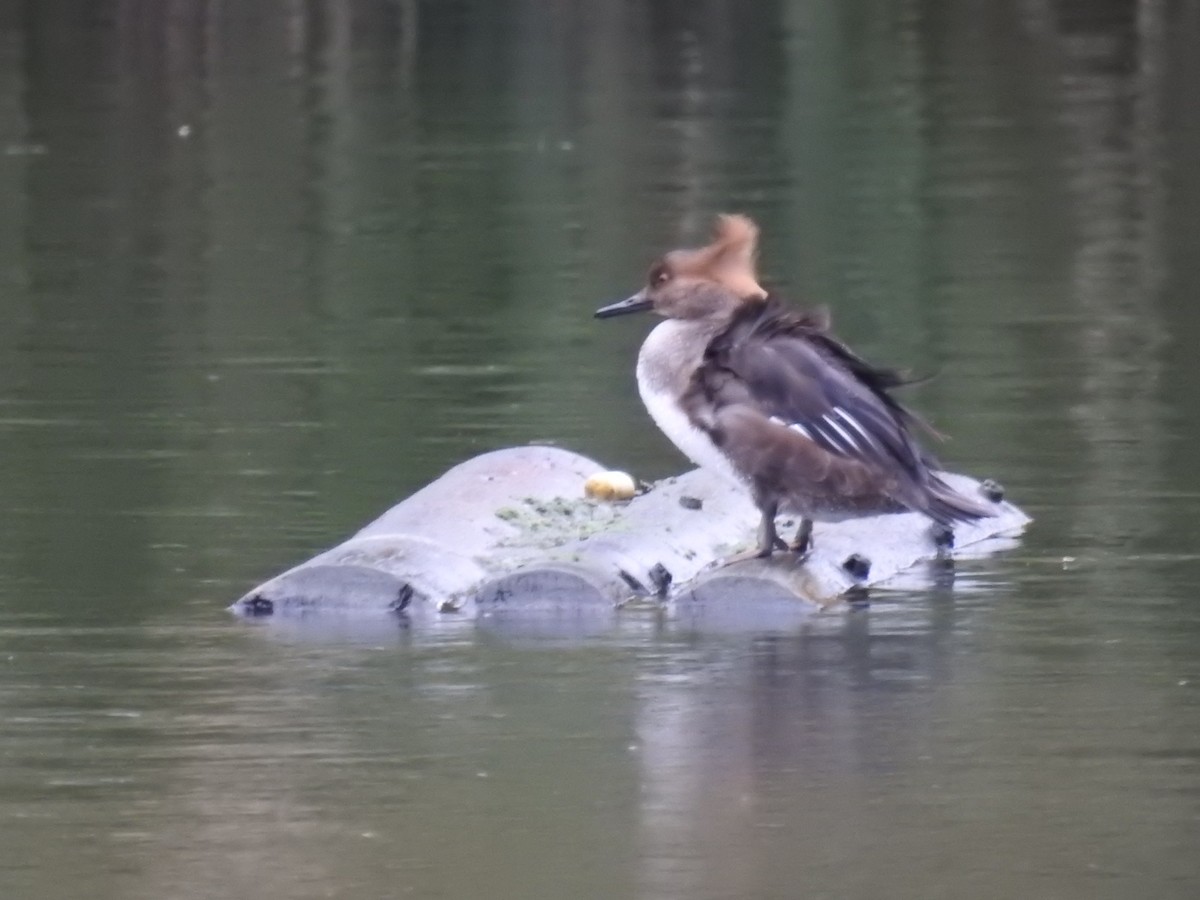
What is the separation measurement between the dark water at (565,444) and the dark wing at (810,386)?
46 cm

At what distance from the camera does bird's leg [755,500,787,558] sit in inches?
342

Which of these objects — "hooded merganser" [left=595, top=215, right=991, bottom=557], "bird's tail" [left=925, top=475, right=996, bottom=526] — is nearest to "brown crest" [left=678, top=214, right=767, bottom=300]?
"hooded merganser" [left=595, top=215, right=991, bottom=557]

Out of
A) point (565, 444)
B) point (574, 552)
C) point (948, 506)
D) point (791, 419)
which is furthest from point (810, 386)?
point (565, 444)

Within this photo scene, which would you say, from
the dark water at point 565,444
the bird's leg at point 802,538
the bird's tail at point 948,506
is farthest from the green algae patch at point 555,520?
the bird's tail at point 948,506

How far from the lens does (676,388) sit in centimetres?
876

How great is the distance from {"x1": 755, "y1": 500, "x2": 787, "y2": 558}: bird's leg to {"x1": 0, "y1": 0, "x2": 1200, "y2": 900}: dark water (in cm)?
36

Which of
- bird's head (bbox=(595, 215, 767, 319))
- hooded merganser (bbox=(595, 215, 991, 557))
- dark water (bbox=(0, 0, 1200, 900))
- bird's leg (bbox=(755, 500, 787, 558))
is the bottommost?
dark water (bbox=(0, 0, 1200, 900))

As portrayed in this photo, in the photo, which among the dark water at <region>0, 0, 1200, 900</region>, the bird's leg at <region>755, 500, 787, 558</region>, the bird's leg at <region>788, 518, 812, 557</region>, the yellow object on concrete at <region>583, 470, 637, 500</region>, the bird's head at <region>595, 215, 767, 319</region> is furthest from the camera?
the yellow object on concrete at <region>583, 470, 637, 500</region>

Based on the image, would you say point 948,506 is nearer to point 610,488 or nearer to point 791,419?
point 791,419

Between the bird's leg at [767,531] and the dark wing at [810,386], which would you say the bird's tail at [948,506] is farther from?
the bird's leg at [767,531]

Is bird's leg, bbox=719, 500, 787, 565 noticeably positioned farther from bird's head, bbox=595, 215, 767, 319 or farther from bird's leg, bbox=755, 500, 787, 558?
bird's head, bbox=595, 215, 767, 319

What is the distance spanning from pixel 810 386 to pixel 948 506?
51 cm

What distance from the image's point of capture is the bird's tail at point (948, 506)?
28.2 ft

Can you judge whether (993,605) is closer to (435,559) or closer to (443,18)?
(435,559)
